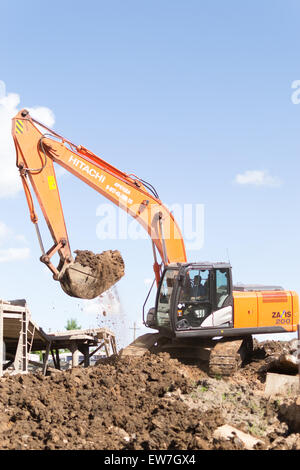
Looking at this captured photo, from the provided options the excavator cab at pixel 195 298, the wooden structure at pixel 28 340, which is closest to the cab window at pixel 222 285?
the excavator cab at pixel 195 298

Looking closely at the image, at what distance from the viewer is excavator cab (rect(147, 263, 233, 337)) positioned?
43.0ft

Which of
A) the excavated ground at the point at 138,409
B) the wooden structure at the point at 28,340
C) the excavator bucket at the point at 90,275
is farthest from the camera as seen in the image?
the wooden structure at the point at 28,340

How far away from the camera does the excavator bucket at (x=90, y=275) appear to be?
13617mm

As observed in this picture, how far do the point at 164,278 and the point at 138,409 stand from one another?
3.71 meters

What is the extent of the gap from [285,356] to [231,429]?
3341 millimetres

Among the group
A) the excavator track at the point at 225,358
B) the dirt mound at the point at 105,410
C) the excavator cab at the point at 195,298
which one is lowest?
the dirt mound at the point at 105,410

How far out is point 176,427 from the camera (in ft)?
30.8

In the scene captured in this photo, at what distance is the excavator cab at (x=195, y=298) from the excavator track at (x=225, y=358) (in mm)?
460

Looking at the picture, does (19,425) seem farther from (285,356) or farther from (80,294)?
(285,356)

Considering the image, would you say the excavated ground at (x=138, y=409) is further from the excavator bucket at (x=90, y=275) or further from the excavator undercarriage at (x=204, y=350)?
the excavator bucket at (x=90, y=275)
